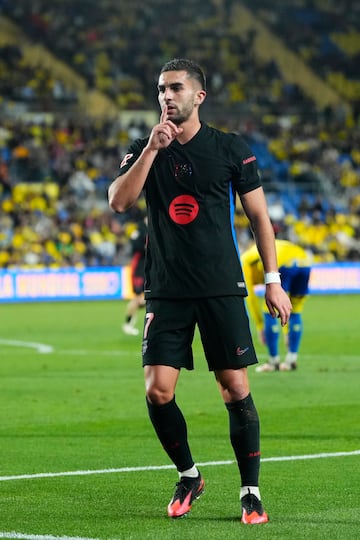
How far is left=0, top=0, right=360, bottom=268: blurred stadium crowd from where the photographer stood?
35.9 m

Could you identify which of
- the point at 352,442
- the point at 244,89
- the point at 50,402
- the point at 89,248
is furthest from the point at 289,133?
the point at 352,442

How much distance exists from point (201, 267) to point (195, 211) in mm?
299

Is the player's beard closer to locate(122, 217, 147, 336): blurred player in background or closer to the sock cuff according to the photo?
the sock cuff

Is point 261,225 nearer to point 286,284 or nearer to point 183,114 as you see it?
point 183,114

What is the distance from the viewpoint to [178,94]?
6254 mm

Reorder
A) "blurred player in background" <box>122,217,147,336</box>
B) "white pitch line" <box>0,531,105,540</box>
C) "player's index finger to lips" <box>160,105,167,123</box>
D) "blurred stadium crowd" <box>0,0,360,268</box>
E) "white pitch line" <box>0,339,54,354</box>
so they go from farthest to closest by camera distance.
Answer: "blurred stadium crowd" <box>0,0,360,268</box> → "blurred player in background" <box>122,217,147,336</box> → "white pitch line" <box>0,339,54,354</box> → "player's index finger to lips" <box>160,105,167,123</box> → "white pitch line" <box>0,531,105,540</box>

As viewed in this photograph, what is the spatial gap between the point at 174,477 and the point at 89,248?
26.8m

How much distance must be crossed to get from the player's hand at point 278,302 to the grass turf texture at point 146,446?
108 centimetres

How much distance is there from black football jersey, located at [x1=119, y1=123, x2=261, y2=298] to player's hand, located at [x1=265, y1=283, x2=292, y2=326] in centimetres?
15

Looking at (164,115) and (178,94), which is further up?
(178,94)

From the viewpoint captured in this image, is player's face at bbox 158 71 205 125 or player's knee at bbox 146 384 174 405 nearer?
player's face at bbox 158 71 205 125

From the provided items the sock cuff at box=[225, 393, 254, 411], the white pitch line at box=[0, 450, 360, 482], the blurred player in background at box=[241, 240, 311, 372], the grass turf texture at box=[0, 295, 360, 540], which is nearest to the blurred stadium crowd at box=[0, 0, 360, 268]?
the grass turf texture at box=[0, 295, 360, 540]

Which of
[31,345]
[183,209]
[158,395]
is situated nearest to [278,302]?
[183,209]

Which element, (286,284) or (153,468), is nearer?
(153,468)
